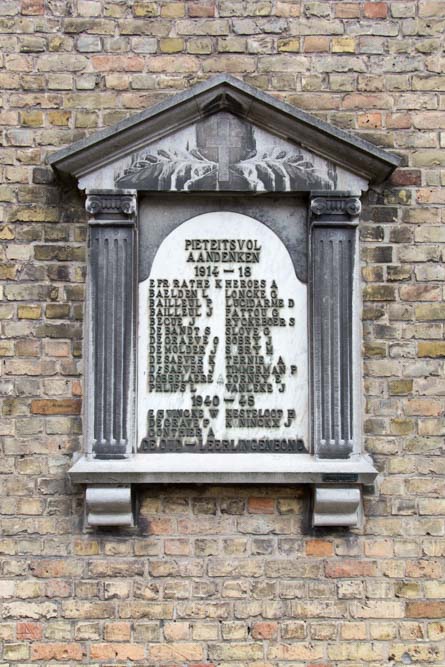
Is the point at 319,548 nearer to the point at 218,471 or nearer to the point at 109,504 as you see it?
the point at 218,471

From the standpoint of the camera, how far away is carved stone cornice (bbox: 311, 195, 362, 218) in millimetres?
4008

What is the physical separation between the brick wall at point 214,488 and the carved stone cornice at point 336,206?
15 centimetres

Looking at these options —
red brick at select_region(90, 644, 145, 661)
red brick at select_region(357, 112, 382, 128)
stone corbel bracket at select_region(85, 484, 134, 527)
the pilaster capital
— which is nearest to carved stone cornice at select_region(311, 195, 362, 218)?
the pilaster capital

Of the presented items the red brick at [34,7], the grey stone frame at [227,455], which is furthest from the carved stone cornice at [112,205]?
the red brick at [34,7]

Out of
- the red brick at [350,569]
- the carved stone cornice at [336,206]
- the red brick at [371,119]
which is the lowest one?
the red brick at [350,569]

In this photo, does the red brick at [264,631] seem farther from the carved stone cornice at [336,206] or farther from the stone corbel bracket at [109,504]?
the carved stone cornice at [336,206]

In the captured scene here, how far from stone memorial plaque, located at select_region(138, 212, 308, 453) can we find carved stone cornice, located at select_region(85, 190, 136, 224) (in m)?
0.26

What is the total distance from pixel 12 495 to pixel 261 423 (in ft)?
4.51

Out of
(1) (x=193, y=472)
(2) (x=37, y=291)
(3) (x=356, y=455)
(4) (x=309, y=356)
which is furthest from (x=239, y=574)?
(2) (x=37, y=291)

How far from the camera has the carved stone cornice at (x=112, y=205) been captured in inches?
157

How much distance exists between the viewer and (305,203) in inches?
162

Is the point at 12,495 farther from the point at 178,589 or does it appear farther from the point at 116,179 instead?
the point at 116,179

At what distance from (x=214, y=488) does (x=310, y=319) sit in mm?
1034

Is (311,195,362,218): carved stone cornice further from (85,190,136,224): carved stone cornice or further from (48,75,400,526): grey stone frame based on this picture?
(85,190,136,224): carved stone cornice
